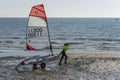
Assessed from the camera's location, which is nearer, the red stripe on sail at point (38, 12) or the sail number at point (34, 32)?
the red stripe on sail at point (38, 12)

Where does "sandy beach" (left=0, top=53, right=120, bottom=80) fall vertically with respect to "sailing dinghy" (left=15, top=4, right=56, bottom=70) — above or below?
below

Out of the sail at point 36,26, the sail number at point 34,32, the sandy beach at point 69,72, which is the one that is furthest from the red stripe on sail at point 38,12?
the sandy beach at point 69,72

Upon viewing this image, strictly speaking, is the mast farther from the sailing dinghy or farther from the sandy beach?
A: the sandy beach

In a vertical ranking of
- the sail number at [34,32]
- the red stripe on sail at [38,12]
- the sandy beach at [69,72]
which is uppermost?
the red stripe on sail at [38,12]

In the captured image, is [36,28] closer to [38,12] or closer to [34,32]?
[34,32]

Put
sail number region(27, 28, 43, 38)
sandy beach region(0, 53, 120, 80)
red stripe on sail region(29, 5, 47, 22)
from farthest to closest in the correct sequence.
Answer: sail number region(27, 28, 43, 38) < red stripe on sail region(29, 5, 47, 22) < sandy beach region(0, 53, 120, 80)

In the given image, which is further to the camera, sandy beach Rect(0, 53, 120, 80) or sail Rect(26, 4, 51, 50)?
sail Rect(26, 4, 51, 50)

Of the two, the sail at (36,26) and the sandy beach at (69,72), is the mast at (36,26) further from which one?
the sandy beach at (69,72)

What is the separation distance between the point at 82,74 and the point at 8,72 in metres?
5.46

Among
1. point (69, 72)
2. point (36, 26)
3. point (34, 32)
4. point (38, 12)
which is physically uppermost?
point (38, 12)

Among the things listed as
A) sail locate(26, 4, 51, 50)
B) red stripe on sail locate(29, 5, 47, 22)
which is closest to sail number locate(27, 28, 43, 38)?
sail locate(26, 4, 51, 50)

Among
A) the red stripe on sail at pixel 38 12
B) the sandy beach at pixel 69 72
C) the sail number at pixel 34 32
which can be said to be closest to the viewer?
the sandy beach at pixel 69 72

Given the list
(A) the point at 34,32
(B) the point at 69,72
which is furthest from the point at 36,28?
(B) the point at 69,72

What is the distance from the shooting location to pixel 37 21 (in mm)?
22484
